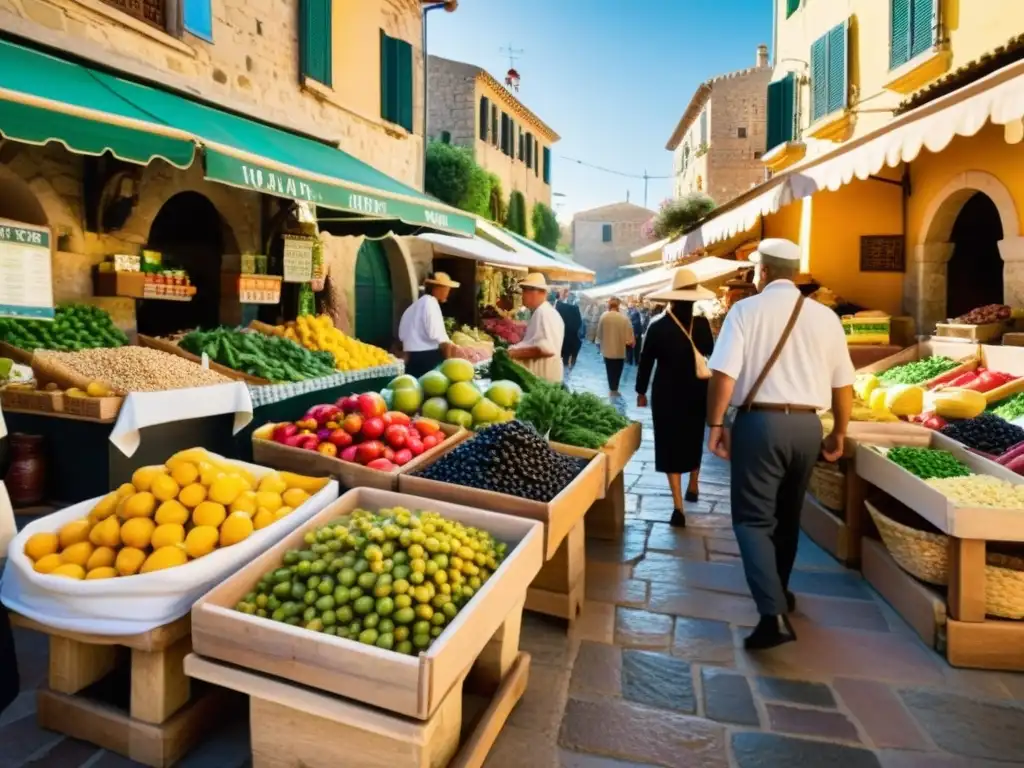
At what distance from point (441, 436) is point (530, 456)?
718 mm

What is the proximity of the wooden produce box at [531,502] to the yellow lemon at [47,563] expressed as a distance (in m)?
1.39

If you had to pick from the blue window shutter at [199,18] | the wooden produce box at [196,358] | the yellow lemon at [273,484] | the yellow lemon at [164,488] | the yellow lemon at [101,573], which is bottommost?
the yellow lemon at [101,573]

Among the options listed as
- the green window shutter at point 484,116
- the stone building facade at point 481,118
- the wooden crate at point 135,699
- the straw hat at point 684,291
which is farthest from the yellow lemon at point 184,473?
the green window shutter at point 484,116

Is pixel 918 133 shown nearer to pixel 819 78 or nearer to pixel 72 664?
pixel 72 664

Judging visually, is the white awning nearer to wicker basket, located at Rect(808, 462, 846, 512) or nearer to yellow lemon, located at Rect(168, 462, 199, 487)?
wicker basket, located at Rect(808, 462, 846, 512)

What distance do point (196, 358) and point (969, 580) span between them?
17.6 ft

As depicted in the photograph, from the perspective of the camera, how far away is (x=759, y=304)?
3391 millimetres

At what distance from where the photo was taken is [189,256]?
8.54 meters

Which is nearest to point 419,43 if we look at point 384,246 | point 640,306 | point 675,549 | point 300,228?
point 384,246

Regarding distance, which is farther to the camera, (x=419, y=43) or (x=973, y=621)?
(x=419, y=43)

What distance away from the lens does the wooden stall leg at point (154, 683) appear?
2.35 metres

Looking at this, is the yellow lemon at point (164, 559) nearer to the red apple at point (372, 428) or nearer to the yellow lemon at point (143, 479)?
the yellow lemon at point (143, 479)

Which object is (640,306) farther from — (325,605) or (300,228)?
(325,605)

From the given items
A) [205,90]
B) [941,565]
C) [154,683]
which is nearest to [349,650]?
[154,683]
